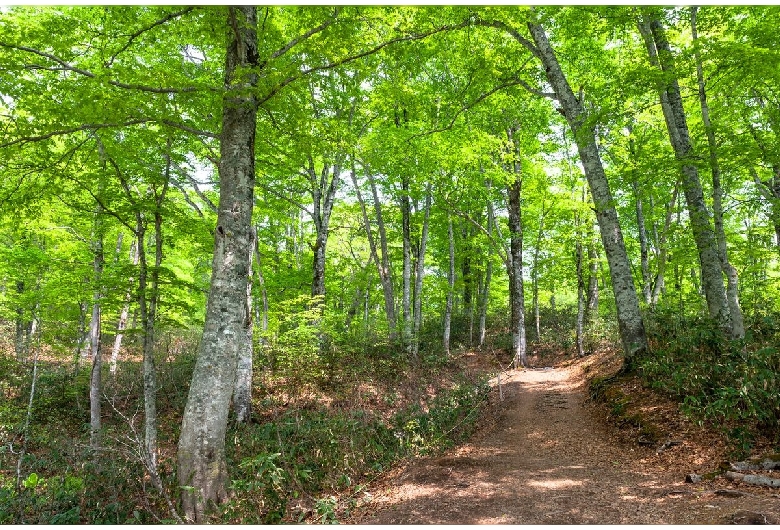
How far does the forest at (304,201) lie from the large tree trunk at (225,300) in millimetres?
30

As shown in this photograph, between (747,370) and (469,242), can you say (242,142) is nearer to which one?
(747,370)

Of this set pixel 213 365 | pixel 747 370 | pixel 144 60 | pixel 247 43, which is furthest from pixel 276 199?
pixel 747 370

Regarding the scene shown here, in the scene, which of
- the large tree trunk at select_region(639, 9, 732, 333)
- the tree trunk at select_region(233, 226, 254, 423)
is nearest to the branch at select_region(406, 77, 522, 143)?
the large tree trunk at select_region(639, 9, 732, 333)

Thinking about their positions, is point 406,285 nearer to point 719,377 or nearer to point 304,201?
point 304,201

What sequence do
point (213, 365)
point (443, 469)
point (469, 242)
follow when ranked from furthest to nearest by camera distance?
point (469, 242), point (443, 469), point (213, 365)

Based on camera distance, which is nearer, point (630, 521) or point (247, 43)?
point (630, 521)

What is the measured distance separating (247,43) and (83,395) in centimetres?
1239

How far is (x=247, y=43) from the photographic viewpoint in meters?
5.64

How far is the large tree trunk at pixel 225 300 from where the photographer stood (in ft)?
16.1

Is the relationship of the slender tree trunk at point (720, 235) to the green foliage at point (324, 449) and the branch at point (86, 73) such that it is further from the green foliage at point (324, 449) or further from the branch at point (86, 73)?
the branch at point (86, 73)

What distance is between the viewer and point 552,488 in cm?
491

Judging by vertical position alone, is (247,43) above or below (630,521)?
above

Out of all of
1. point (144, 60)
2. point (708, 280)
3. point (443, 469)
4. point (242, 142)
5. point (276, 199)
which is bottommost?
point (443, 469)

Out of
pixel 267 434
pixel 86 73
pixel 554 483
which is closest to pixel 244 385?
pixel 267 434
